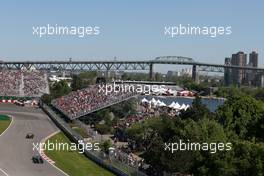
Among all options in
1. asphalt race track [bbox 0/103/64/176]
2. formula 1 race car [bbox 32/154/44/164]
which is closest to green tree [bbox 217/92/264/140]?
formula 1 race car [bbox 32/154/44/164]

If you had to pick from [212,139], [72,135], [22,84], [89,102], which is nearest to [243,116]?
[212,139]

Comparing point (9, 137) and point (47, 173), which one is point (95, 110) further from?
point (47, 173)

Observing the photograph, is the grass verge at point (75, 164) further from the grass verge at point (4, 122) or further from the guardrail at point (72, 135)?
the grass verge at point (4, 122)

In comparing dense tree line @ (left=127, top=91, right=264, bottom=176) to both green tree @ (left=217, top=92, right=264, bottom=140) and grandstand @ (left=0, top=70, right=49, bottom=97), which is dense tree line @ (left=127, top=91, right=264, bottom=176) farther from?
grandstand @ (left=0, top=70, right=49, bottom=97)

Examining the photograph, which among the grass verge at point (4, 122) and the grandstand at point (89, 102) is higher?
the grandstand at point (89, 102)

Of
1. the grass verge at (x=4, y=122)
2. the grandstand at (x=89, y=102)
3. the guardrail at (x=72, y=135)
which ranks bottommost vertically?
the grass verge at (x=4, y=122)

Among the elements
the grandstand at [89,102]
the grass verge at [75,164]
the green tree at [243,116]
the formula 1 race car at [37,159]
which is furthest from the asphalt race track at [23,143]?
the green tree at [243,116]

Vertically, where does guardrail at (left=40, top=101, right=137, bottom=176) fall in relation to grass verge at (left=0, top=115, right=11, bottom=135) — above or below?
above
